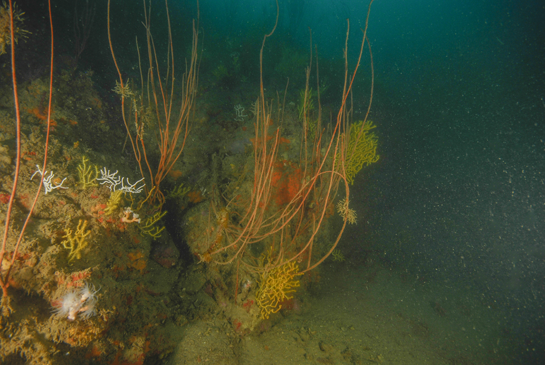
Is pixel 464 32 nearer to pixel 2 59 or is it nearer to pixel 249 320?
pixel 249 320

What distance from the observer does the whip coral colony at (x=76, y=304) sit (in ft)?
5.25

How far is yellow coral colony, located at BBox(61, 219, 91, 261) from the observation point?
1879 millimetres

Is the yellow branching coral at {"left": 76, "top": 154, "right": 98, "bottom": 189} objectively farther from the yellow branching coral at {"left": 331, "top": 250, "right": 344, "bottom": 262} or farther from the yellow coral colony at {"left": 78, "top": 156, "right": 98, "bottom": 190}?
the yellow branching coral at {"left": 331, "top": 250, "right": 344, "bottom": 262}

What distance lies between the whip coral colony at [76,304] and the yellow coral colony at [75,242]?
1.16 feet

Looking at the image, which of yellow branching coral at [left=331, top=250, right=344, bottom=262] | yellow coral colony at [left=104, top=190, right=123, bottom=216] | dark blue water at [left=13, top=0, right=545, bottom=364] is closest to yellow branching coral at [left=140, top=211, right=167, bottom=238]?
yellow coral colony at [left=104, top=190, right=123, bottom=216]

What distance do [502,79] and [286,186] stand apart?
9.36 m

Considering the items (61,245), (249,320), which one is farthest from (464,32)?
(61,245)

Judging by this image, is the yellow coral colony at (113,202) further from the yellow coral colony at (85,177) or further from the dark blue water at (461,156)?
the dark blue water at (461,156)

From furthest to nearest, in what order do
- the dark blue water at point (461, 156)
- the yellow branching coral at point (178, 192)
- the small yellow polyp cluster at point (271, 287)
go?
the dark blue water at point (461, 156), the yellow branching coral at point (178, 192), the small yellow polyp cluster at point (271, 287)

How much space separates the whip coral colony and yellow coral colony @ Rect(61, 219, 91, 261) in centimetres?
35

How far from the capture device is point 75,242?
1975 millimetres

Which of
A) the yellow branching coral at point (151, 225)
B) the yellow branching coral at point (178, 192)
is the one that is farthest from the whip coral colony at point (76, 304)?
the yellow branching coral at point (178, 192)

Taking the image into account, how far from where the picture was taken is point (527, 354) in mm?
5285

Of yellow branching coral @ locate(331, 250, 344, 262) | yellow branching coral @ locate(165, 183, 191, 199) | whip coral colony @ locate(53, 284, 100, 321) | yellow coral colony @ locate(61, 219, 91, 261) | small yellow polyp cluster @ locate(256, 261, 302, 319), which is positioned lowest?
yellow branching coral @ locate(331, 250, 344, 262)
